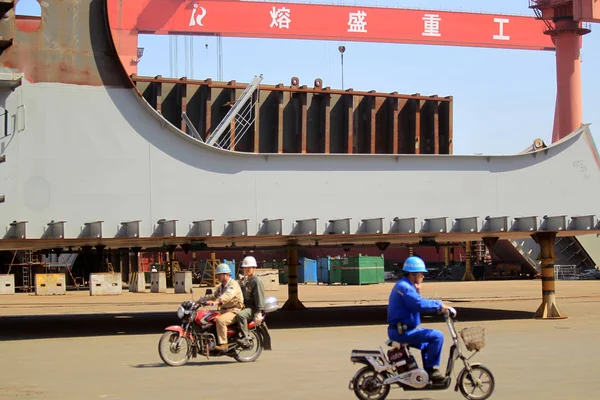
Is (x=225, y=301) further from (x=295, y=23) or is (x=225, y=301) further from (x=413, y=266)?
(x=295, y=23)

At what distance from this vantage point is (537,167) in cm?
2742

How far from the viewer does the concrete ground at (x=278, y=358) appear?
13.3 metres

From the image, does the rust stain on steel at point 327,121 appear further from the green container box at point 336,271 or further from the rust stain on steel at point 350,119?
the green container box at point 336,271

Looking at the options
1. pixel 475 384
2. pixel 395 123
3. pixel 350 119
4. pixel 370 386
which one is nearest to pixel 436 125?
pixel 395 123

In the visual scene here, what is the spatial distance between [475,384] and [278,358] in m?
6.66

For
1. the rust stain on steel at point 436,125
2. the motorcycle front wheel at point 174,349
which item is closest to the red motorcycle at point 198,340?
the motorcycle front wheel at point 174,349

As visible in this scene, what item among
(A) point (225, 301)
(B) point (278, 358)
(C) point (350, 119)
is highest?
(C) point (350, 119)

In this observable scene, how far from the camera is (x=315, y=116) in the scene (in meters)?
33.5

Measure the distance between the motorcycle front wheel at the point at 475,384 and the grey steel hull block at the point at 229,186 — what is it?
510 inches

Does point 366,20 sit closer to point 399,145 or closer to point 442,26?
point 442,26

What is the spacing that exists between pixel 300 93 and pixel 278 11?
18.6m

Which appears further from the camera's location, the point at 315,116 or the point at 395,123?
the point at 395,123

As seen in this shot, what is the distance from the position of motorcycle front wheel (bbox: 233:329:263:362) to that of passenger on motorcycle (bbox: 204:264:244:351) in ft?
1.16

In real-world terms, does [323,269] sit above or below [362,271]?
below
